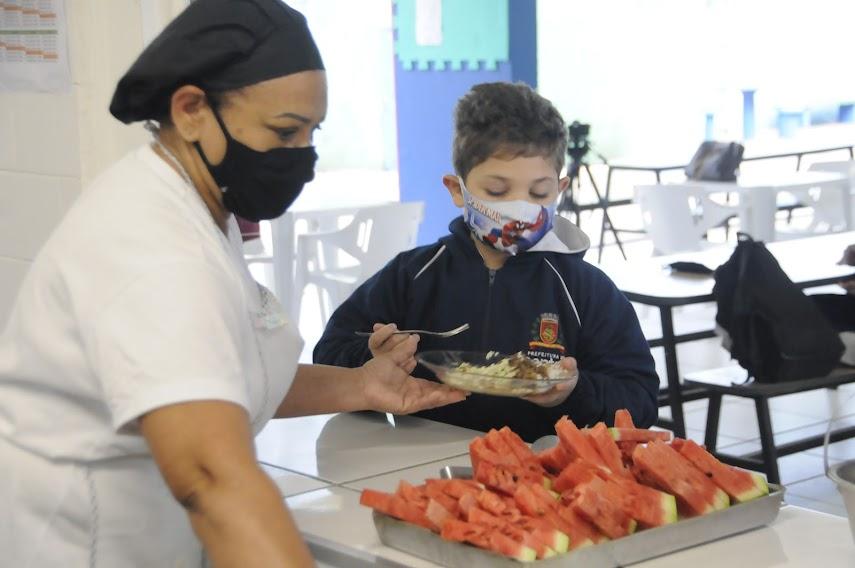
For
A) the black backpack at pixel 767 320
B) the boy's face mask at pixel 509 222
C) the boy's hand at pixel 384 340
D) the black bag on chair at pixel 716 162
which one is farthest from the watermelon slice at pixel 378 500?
the black bag on chair at pixel 716 162

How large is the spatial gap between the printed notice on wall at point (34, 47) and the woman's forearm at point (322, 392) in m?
1.53

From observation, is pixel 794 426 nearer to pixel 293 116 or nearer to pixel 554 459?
pixel 554 459

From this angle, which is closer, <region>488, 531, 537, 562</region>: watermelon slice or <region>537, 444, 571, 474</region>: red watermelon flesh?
<region>488, 531, 537, 562</region>: watermelon slice

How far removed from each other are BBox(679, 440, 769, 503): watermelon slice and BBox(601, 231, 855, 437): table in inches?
92.5

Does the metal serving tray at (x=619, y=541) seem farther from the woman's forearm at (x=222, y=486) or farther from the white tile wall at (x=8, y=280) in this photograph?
the white tile wall at (x=8, y=280)

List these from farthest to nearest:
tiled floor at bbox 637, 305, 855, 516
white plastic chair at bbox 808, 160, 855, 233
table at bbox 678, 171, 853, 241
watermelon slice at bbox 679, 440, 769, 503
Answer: white plastic chair at bbox 808, 160, 855, 233 → table at bbox 678, 171, 853, 241 → tiled floor at bbox 637, 305, 855, 516 → watermelon slice at bbox 679, 440, 769, 503

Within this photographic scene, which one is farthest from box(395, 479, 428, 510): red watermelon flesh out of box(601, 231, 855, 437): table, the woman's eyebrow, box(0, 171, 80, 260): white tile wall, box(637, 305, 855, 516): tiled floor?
box(637, 305, 855, 516): tiled floor

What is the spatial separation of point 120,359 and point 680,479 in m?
0.79

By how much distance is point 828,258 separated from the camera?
4738mm

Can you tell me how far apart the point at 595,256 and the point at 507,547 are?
8099 mm

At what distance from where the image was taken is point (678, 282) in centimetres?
434

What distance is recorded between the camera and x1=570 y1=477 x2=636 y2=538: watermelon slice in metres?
1.51

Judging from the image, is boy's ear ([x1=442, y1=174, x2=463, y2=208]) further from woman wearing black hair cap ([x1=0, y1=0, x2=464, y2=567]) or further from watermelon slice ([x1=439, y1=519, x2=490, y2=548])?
watermelon slice ([x1=439, y1=519, x2=490, y2=548])

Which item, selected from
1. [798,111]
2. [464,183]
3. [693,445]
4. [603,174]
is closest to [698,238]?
[464,183]
